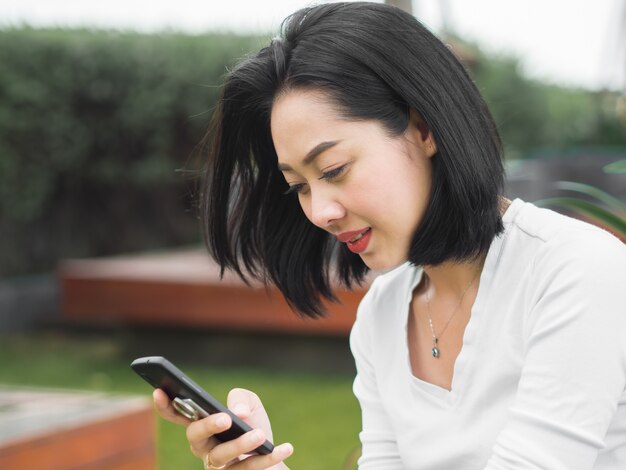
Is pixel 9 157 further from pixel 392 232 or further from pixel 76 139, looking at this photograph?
pixel 392 232

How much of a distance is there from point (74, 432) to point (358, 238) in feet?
4.70

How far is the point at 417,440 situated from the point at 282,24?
28.4 inches

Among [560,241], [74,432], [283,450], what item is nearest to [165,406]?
[283,450]

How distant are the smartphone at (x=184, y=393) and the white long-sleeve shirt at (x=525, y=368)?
30 cm

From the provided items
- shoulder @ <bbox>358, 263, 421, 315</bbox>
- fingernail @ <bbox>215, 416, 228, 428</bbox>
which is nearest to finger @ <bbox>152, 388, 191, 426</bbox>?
fingernail @ <bbox>215, 416, 228, 428</bbox>

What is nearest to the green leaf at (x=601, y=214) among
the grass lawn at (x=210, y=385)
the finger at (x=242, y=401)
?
the finger at (x=242, y=401)

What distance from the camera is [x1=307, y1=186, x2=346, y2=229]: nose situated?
5.34 ft

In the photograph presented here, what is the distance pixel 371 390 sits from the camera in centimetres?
194

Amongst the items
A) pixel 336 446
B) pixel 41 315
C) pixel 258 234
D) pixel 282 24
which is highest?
Answer: pixel 282 24

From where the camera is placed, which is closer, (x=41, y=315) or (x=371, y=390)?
(x=371, y=390)

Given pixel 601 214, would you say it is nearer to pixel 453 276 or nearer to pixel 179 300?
pixel 453 276

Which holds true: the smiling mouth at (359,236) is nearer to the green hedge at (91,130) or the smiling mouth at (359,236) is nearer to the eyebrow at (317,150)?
the eyebrow at (317,150)

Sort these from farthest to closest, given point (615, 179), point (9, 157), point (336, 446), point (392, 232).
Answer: point (615, 179)
point (9, 157)
point (336, 446)
point (392, 232)

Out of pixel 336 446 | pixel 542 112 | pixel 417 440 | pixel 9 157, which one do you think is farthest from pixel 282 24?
pixel 542 112
